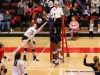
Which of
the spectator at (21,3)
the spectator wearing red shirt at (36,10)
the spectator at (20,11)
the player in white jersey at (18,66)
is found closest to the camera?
the player in white jersey at (18,66)

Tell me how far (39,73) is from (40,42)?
19.4 feet

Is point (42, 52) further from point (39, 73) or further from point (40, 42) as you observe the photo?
point (39, 73)

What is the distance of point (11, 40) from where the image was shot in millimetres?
19609

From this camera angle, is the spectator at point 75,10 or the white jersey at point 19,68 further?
the spectator at point 75,10

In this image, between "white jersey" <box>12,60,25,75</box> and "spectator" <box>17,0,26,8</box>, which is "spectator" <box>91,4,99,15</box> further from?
"white jersey" <box>12,60,25,75</box>

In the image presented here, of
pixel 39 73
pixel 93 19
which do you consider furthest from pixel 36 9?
pixel 39 73

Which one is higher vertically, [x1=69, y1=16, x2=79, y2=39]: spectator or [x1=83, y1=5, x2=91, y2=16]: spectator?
[x1=83, y1=5, x2=91, y2=16]: spectator

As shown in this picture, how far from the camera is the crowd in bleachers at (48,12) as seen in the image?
20641 mm

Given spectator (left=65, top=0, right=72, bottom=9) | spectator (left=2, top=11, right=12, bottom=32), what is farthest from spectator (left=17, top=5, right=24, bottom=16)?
spectator (left=65, top=0, right=72, bottom=9)

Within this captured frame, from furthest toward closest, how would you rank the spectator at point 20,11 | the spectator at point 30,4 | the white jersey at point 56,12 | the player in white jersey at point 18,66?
the spectator at point 30,4, the spectator at point 20,11, the white jersey at point 56,12, the player in white jersey at point 18,66

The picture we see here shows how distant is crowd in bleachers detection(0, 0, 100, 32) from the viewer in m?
20.6

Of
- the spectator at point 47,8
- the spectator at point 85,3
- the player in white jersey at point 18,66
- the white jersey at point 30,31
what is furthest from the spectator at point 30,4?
the player in white jersey at point 18,66

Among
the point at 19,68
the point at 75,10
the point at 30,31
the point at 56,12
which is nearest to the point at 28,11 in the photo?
the point at 75,10

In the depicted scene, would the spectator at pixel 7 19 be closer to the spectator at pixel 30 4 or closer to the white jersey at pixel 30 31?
the spectator at pixel 30 4
